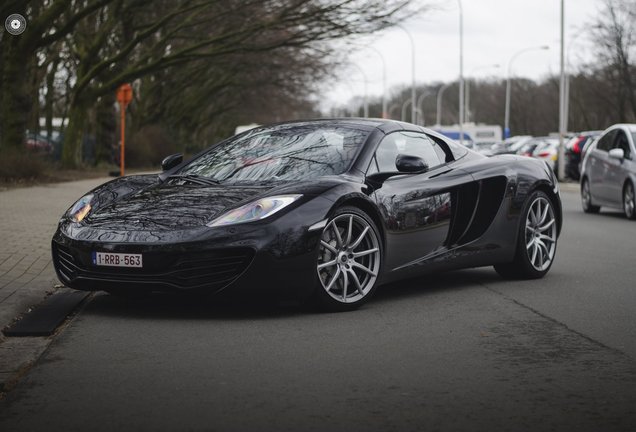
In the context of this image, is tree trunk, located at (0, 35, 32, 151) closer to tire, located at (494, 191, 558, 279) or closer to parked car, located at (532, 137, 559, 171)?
parked car, located at (532, 137, 559, 171)

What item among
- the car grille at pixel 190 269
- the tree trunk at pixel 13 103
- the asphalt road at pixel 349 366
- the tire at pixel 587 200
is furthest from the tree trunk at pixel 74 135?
the car grille at pixel 190 269

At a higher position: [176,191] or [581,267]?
[176,191]

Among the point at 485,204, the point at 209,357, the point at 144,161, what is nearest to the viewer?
the point at 209,357

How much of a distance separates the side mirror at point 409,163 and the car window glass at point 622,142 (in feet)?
34.8

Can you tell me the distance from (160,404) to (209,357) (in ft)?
3.38

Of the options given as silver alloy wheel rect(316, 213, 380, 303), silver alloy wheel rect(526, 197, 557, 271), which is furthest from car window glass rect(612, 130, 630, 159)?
silver alloy wheel rect(316, 213, 380, 303)

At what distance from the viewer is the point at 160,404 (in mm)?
4555

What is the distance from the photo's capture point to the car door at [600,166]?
18.0 meters

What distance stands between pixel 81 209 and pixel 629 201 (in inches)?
451

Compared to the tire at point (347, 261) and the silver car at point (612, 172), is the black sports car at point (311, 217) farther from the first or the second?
the silver car at point (612, 172)

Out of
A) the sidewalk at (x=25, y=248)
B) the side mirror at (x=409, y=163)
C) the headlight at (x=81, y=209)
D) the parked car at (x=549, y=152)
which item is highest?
the side mirror at (x=409, y=163)

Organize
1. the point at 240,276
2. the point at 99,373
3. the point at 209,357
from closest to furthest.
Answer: the point at 99,373, the point at 209,357, the point at 240,276

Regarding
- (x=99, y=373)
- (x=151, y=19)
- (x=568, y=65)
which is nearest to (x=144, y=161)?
(x=151, y=19)

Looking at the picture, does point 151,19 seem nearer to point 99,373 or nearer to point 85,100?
point 85,100
